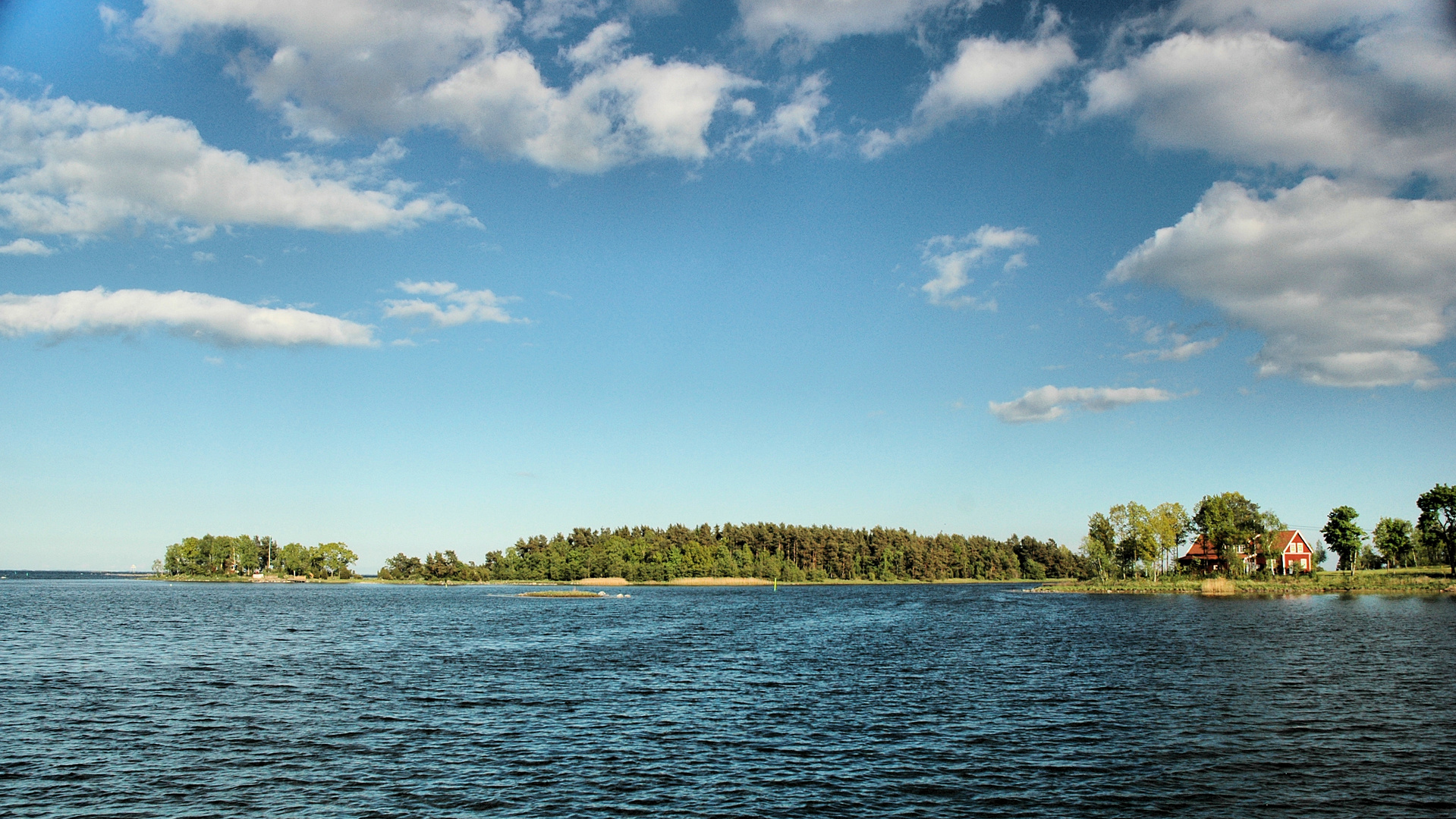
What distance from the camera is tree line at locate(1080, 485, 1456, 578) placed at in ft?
473

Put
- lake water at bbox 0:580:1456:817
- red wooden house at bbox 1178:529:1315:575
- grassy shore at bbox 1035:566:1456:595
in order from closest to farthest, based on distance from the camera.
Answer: lake water at bbox 0:580:1456:817
grassy shore at bbox 1035:566:1456:595
red wooden house at bbox 1178:529:1315:575

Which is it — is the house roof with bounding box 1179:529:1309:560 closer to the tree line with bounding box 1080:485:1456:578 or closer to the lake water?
the tree line with bounding box 1080:485:1456:578

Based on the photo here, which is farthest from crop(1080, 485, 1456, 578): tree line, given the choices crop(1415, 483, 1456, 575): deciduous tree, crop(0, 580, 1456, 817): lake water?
crop(0, 580, 1456, 817): lake water

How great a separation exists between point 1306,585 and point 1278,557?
90.7 ft

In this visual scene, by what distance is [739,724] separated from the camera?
121 feet

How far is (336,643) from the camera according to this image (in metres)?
72.1

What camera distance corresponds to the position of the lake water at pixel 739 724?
25656 mm

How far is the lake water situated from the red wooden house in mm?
91486

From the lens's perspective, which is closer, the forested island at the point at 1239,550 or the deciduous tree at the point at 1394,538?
the forested island at the point at 1239,550

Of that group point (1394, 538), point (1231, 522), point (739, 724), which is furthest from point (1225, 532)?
point (739, 724)

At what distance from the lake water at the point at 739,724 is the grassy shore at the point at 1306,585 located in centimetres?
6224

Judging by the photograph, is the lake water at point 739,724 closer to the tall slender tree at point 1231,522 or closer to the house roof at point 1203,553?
the tall slender tree at point 1231,522

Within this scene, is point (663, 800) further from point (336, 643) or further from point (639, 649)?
point (336, 643)

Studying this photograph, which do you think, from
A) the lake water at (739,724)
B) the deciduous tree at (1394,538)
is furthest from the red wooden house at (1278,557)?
the lake water at (739,724)
